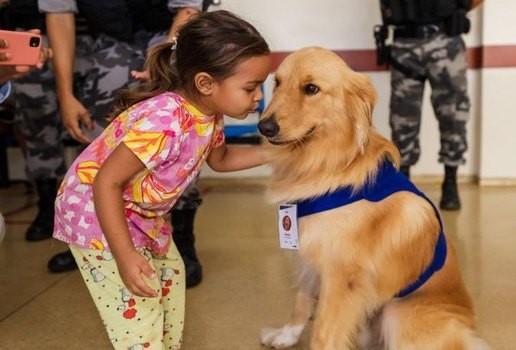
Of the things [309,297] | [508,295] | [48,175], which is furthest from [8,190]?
[508,295]

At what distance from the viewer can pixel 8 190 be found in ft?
16.0

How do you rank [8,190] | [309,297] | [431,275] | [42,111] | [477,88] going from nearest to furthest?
[431,275], [309,297], [42,111], [477,88], [8,190]

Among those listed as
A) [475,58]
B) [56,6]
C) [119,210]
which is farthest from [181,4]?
[475,58]

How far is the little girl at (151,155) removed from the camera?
1465 mm

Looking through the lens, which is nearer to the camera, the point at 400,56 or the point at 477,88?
the point at 400,56

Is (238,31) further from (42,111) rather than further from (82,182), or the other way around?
(42,111)

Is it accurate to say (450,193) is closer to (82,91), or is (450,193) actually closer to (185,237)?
(185,237)

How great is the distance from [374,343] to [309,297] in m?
0.26

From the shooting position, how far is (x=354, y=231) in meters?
1.67

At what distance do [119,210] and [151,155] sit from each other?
16 cm

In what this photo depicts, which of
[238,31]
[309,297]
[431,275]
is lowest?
[309,297]

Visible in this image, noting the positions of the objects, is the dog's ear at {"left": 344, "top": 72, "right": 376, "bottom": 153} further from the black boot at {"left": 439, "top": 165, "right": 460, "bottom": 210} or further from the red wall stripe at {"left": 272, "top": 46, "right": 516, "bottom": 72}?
the red wall stripe at {"left": 272, "top": 46, "right": 516, "bottom": 72}

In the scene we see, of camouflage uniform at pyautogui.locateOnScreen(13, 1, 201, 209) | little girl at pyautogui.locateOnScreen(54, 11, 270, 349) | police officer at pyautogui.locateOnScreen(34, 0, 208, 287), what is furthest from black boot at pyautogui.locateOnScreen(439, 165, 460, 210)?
little girl at pyautogui.locateOnScreen(54, 11, 270, 349)

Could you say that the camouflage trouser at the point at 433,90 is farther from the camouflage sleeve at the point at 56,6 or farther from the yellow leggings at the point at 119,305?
the yellow leggings at the point at 119,305
